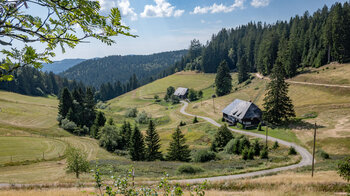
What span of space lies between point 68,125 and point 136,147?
33.0 m

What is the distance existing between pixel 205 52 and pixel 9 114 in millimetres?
126365

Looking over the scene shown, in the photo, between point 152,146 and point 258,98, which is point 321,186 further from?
point 258,98

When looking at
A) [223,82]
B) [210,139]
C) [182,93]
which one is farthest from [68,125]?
[182,93]

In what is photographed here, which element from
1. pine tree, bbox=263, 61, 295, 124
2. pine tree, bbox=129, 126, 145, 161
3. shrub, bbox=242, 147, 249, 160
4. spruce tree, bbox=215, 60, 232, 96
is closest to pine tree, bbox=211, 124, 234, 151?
shrub, bbox=242, 147, 249, 160

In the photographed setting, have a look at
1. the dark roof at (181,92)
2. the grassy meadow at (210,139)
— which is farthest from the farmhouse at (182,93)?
the grassy meadow at (210,139)

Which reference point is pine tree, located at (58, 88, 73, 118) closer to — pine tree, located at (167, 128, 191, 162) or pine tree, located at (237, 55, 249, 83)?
pine tree, located at (167, 128, 191, 162)

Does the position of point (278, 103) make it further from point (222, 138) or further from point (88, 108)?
point (88, 108)

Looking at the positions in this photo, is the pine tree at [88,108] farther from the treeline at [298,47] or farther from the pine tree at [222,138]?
the treeline at [298,47]

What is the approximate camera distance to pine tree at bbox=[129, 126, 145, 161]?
46.1 metres

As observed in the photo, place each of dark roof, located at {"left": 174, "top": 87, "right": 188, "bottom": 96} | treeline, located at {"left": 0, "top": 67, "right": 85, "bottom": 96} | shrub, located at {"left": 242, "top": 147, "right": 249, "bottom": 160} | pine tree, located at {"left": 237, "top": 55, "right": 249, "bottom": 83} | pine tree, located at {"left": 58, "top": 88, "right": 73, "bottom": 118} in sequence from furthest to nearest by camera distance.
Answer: treeline, located at {"left": 0, "top": 67, "right": 85, "bottom": 96} → dark roof, located at {"left": 174, "top": 87, "right": 188, "bottom": 96} → pine tree, located at {"left": 237, "top": 55, "right": 249, "bottom": 83} → pine tree, located at {"left": 58, "top": 88, "right": 73, "bottom": 118} → shrub, located at {"left": 242, "top": 147, "right": 249, "bottom": 160}

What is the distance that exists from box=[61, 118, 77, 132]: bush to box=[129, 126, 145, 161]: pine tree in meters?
30.6

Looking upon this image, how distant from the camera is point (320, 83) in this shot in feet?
224

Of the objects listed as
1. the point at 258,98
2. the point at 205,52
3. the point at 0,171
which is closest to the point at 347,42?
the point at 258,98

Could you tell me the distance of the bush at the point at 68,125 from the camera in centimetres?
6669
